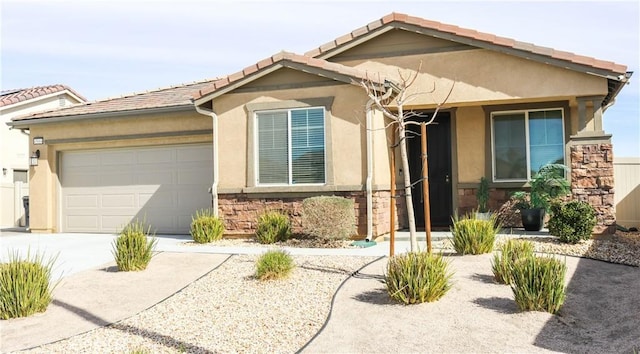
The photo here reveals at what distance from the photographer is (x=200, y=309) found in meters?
7.00

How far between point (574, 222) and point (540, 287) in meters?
4.02

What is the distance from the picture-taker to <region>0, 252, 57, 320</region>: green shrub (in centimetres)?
693

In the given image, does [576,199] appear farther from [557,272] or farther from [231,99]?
[231,99]

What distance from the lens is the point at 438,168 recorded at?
1329 centimetres

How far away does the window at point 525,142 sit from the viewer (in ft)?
40.8

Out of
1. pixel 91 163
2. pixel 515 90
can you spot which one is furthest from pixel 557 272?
pixel 91 163

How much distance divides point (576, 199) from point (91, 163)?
12.5 meters

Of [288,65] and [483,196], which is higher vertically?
[288,65]

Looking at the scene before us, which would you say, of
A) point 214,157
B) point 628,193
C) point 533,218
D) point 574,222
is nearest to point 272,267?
point 214,157

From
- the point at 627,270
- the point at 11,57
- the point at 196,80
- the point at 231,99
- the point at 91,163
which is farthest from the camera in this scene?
the point at 196,80

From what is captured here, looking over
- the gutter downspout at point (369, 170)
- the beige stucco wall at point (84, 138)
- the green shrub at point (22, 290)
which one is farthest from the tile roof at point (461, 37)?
the green shrub at point (22, 290)

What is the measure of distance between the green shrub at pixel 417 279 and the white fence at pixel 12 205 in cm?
1789

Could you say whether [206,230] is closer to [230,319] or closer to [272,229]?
[272,229]

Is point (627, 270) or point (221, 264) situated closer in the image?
point (627, 270)
